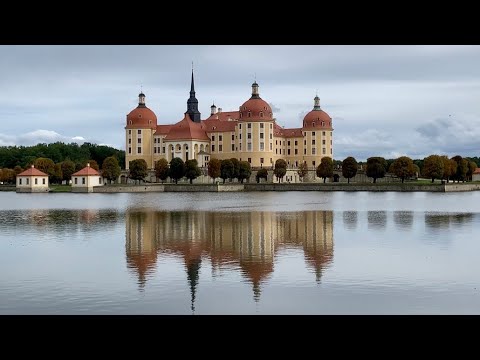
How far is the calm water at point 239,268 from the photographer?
30.0ft

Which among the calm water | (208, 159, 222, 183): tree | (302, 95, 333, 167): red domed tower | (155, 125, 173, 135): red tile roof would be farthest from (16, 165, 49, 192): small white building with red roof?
the calm water

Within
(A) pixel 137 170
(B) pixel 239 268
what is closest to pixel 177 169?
(A) pixel 137 170

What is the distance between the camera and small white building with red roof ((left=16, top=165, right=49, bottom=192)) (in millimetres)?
60825

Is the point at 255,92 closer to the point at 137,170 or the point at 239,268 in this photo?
the point at 137,170

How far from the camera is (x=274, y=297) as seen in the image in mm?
9547

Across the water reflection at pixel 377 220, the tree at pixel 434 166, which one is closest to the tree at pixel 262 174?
the tree at pixel 434 166

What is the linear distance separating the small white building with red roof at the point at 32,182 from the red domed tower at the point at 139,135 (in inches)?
879

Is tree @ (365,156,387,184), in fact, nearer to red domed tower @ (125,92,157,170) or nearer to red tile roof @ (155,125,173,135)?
red tile roof @ (155,125,173,135)

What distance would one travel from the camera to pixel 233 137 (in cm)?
8094

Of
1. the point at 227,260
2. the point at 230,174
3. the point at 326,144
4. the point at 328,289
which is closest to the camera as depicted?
the point at 328,289
